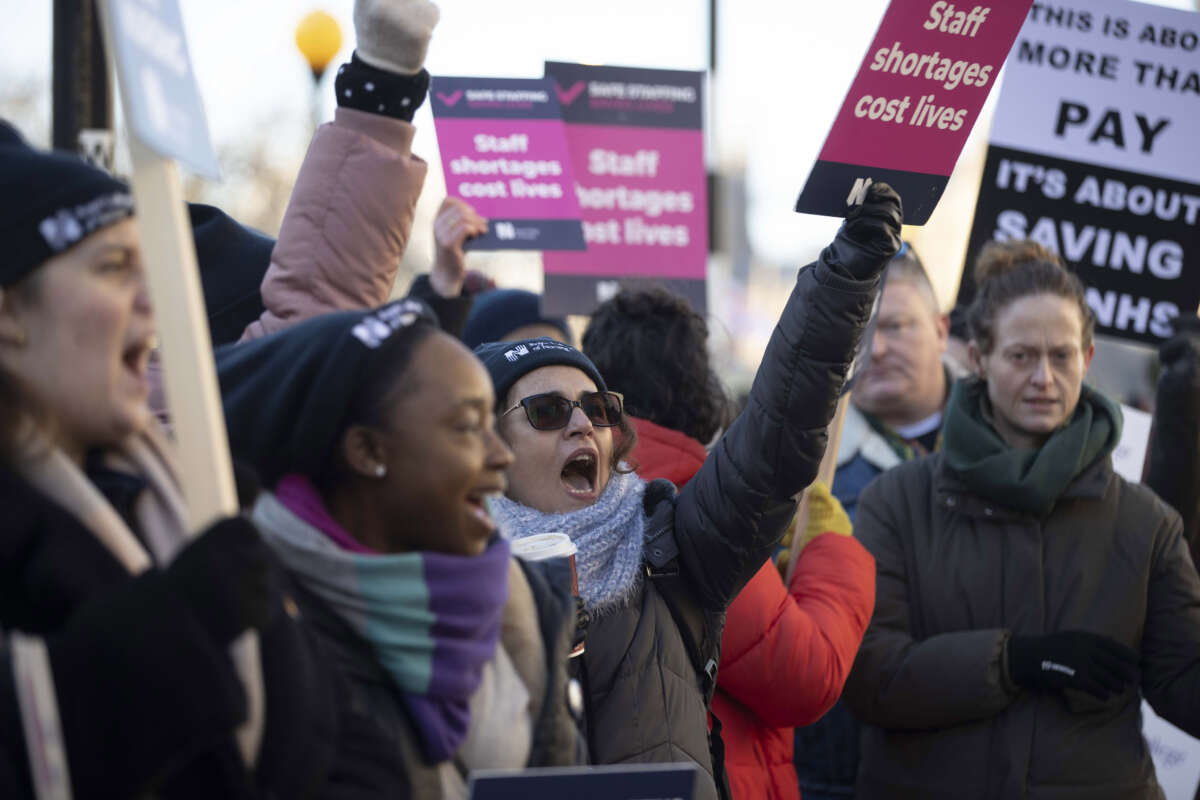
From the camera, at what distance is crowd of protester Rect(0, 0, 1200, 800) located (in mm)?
1502

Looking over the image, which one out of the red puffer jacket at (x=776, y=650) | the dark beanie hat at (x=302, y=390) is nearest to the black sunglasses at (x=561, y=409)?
the red puffer jacket at (x=776, y=650)

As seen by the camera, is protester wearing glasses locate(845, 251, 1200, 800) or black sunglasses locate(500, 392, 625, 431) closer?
black sunglasses locate(500, 392, 625, 431)

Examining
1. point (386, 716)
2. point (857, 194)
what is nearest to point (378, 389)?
point (386, 716)

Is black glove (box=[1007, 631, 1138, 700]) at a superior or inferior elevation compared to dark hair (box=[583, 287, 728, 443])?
inferior

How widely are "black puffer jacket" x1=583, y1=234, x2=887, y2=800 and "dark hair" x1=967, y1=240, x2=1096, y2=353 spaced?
1.47m

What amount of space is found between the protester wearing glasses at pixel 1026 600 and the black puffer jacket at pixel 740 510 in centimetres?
105

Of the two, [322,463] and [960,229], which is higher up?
[322,463]

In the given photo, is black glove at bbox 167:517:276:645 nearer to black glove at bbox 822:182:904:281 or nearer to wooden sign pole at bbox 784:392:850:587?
black glove at bbox 822:182:904:281

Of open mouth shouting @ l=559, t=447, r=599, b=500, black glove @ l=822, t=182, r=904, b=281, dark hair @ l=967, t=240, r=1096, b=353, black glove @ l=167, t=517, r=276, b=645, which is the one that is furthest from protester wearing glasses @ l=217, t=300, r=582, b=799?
dark hair @ l=967, t=240, r=1096, b=353

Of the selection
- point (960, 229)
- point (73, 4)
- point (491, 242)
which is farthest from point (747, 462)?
point (960, 229)

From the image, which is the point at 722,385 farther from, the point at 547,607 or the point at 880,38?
the point at 547,607

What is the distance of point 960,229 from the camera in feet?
119

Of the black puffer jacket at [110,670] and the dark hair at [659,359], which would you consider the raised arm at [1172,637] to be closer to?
the dark hair at [659,359]

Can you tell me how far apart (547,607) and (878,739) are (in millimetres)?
1942
